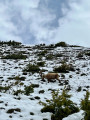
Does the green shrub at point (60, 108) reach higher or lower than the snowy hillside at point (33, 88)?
lower

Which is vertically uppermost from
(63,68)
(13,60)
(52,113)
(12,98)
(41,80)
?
(13,60)

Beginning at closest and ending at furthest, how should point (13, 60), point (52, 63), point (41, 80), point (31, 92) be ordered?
point (31, 92) → point (41, 80) → point (52, 63) → point (13, 60)

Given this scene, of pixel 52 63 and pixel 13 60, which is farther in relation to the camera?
pixel 13 60

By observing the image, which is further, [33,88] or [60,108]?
[33,88]

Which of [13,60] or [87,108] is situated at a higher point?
[13,60]

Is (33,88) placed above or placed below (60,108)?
above

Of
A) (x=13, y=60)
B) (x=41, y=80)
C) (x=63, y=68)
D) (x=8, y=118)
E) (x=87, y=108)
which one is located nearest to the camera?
(x=87, y=108)

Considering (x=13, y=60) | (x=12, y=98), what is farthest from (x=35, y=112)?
(x=13, y=60)

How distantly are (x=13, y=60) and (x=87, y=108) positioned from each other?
16.0m

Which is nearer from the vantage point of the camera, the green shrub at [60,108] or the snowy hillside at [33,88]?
the green shrub at [60,108]

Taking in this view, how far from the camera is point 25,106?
9.98 meters

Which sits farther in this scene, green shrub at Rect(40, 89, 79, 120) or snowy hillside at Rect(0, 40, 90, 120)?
snowy hillside at Rect(0, 40, 90, 120)

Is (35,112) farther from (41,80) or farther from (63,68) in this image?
(63,68)

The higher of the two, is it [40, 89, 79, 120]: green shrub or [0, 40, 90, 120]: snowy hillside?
[0, 40, 90, 120]: snowy hillside
